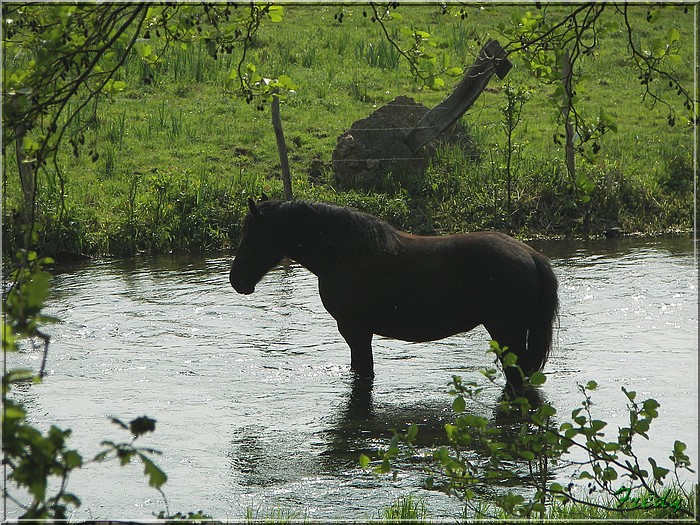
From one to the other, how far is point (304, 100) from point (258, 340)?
940 cm

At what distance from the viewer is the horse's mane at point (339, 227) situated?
7754 millimetres

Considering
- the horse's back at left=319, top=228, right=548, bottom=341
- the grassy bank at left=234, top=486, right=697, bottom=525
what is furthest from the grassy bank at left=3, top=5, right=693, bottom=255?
the grassy bank at left=234, top=486, right=697, bottom=525

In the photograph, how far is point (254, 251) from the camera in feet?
26.6

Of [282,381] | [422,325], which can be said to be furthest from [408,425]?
[282,381]

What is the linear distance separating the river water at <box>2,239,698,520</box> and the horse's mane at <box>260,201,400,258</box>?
118 centimetres

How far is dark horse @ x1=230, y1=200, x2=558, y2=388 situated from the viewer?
7.45 metres

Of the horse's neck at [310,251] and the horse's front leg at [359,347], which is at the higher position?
the horse's neck at [310,251]

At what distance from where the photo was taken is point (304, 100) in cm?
1812

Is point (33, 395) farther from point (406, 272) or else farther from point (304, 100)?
point (304, 100)

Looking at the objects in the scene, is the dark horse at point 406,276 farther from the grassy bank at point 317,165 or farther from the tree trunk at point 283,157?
the tree trunk at point 283,157

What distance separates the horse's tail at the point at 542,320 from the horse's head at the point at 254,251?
2144 millimetres

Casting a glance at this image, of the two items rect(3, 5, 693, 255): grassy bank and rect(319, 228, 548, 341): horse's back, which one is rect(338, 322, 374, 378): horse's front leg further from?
rect(3, 5, 693, 255): grassy bank

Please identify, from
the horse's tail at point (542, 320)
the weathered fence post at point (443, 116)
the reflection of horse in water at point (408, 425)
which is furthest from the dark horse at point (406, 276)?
the weathered fence post at point (443, 116)

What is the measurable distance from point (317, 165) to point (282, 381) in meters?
7.69
